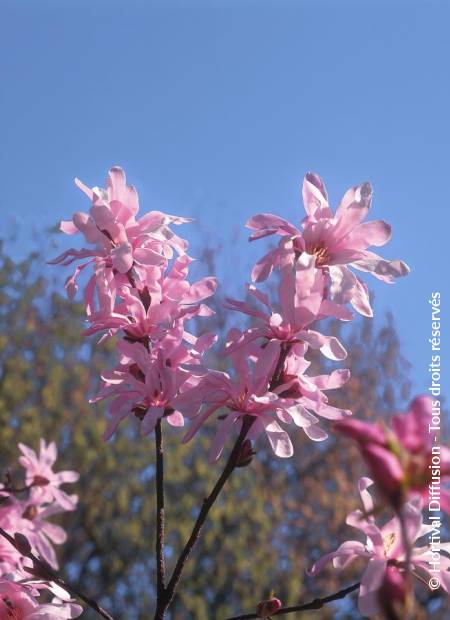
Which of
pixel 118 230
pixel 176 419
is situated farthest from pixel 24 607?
pixel 118 230

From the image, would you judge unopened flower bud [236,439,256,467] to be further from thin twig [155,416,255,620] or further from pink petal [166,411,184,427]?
pink petal [166,411,184,427]

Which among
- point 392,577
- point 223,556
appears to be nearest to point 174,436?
point 223,556

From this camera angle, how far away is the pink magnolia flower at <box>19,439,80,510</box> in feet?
7.85

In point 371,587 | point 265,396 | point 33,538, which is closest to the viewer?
point 371,587

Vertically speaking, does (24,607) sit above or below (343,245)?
below

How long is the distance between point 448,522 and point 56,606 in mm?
8711

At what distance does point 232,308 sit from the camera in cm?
158

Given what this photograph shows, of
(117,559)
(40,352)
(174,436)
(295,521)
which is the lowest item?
(117,559)

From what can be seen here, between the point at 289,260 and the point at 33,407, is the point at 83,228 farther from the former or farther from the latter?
the point at 33,407

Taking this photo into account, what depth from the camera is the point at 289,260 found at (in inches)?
59.7

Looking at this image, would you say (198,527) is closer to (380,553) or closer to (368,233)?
(380,553)

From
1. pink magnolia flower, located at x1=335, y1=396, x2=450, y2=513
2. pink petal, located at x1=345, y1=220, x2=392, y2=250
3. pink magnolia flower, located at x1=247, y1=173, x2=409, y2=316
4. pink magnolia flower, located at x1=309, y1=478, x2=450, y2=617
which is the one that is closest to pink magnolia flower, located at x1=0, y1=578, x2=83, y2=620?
pink magnolia flower, located at x1=309, y1=478, x2=450, y2=617

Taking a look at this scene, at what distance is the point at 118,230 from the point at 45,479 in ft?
3.40

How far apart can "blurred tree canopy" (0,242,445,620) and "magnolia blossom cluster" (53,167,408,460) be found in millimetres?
6994
